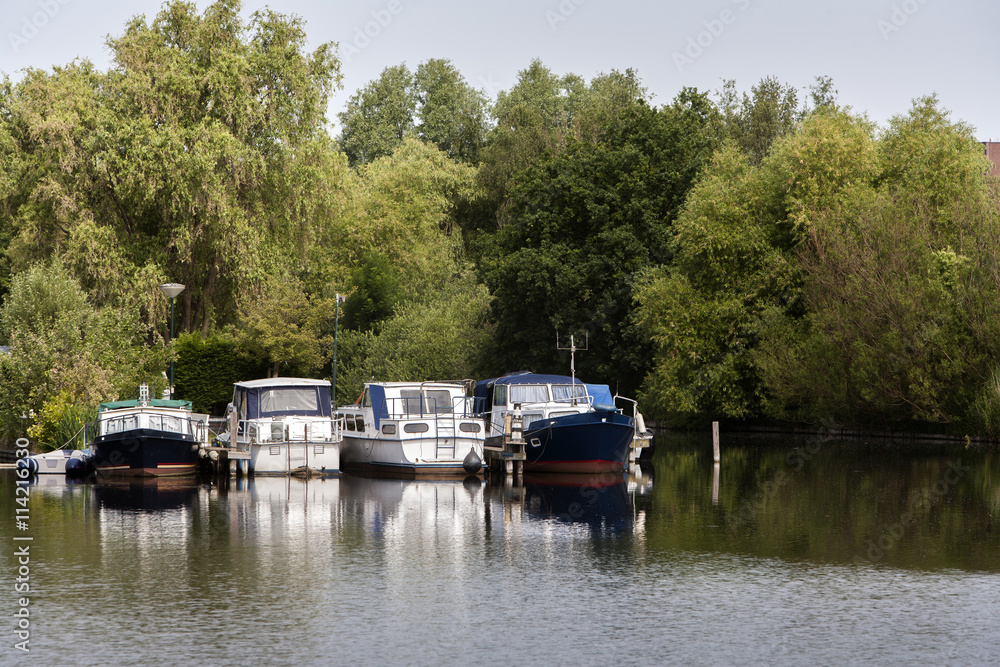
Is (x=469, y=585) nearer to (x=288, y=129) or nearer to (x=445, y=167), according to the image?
(x=288, y=129)

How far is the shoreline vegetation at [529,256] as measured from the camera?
43438 millimetres

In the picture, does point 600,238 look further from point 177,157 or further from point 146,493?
point 146,493

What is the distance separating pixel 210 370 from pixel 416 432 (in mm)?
28558

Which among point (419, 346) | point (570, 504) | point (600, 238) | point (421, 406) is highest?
point (600, 238)

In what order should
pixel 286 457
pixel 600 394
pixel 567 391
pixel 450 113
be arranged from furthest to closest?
pixel 450 113
pixel 600 394
pixel 567 391
pixel 286 457

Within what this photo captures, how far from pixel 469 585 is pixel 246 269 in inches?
1503

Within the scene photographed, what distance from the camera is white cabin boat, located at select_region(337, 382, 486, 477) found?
3272 cm

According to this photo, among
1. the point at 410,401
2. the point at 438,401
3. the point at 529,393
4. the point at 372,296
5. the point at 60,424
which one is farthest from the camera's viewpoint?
the point at 372,296

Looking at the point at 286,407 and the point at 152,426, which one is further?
the point at 286,407

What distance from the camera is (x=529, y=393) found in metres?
36.7

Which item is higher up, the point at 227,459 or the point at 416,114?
the point at 416,114

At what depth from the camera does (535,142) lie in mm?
78375

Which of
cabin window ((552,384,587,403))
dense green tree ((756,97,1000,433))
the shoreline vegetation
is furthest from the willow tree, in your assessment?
dense green tree ((756,97,1000,433))

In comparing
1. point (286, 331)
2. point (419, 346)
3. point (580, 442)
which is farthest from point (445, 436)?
point (419, 346)
